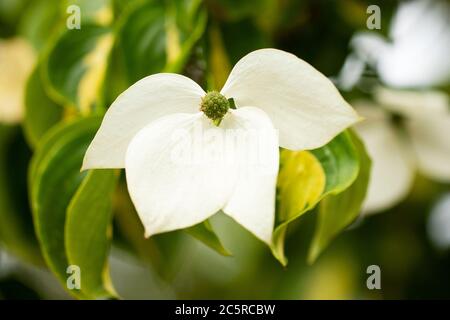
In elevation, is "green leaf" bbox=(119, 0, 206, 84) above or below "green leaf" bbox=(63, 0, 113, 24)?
below

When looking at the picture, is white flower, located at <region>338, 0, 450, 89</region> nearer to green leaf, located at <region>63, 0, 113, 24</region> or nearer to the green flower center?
green leaf, located at <region>63, 0, 113, 24</region>

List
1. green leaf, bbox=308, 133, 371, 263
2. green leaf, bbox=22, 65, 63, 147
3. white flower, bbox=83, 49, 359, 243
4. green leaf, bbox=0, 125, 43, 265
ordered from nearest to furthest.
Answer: white flower, bbox=83, 49, 359, 243 < green leaf, bbox=308, 133, 371, 263 < green leaf, bbox=22, 65, 63, 147 < green leaf, bbox=0, 125, 43, 265

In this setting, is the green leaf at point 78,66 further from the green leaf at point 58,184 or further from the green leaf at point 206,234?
the green leaf at point 206,234

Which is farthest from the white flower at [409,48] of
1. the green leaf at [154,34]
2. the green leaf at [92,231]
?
the green leaf at [92,231]

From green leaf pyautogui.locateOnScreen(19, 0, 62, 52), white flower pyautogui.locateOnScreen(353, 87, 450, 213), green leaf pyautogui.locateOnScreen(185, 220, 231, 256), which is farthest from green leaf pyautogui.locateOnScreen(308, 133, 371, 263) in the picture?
green leaf pyautogui.locateOnScreen(19, 0, 62, 52)

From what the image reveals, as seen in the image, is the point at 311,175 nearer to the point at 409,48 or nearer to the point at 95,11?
the point at 95,11

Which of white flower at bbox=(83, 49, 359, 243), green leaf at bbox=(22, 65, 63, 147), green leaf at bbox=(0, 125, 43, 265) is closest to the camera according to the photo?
white flower at bbox=(83, 49, 359, 243)

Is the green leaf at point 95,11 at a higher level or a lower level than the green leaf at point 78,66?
higher

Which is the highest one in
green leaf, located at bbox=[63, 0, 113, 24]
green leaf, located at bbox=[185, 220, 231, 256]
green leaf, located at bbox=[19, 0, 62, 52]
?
green leaf, located at bbox=[19, 0, 62, 52]

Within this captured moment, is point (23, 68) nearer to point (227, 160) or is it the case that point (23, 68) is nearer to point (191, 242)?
point (191, 242)
